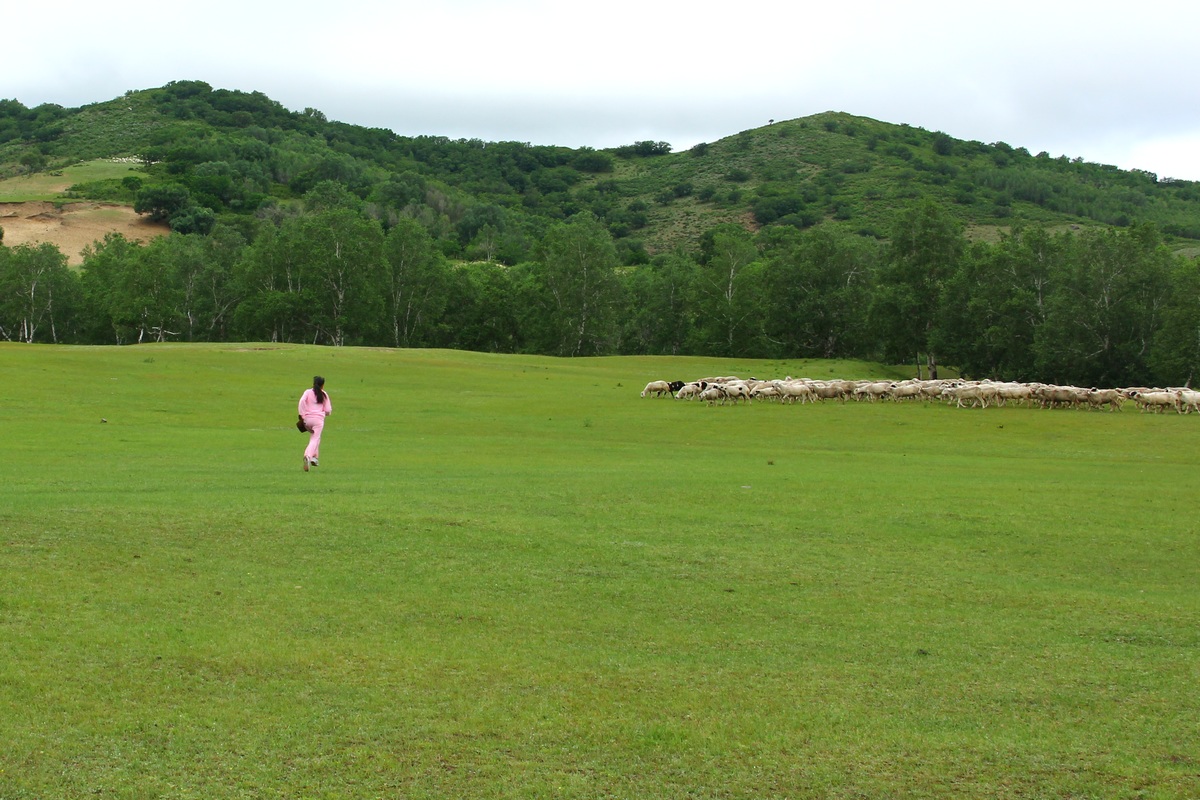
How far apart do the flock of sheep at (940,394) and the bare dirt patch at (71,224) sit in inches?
5276

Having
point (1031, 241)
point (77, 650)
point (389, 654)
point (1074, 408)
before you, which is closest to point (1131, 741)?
point (389, 654)

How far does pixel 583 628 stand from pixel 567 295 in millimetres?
88082

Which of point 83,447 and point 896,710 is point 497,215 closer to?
point 83,447

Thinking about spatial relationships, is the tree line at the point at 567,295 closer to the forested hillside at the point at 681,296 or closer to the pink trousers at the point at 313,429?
the forested hillside at the point at 681,296

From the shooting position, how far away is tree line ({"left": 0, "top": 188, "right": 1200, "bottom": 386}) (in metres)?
78.5

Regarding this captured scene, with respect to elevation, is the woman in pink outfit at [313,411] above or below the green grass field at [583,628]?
above

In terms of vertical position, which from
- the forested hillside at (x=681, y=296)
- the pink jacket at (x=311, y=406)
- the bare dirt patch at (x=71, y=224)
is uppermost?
the bare dirt patch at (x=71, y=224)

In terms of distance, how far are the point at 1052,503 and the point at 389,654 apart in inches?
589

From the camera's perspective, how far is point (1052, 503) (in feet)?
68.4

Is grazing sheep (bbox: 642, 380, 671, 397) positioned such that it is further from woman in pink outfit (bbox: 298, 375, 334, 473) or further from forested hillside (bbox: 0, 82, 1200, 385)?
forested hillside (bbox: 0, 82, 1200, 385)

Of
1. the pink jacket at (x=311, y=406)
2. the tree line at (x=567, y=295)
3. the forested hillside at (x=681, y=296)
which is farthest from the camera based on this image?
the tree line at (x=567, y=295)

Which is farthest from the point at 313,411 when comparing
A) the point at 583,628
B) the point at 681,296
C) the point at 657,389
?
the point at 681,296

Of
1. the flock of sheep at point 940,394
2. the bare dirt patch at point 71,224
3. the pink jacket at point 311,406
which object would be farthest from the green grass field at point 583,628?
the bare dirt patch at point 71,224

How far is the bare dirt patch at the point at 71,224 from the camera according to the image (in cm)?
16112
